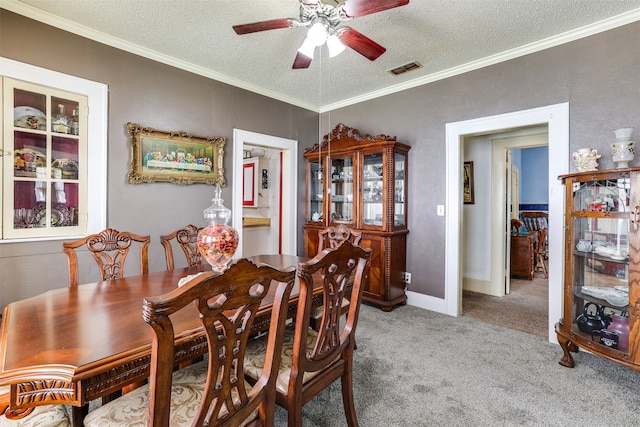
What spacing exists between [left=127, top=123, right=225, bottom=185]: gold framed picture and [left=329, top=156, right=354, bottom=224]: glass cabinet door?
1.38 metres

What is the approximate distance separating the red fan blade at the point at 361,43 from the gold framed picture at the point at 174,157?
6.11 feet

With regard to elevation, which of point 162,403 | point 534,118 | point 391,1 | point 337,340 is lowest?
point 337,340

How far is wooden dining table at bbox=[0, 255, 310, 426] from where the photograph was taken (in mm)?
892

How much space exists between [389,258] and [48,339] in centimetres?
289

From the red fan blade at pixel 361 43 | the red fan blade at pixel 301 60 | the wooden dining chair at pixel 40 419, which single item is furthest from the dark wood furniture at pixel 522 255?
the wooden dining chair at pixel 40 419

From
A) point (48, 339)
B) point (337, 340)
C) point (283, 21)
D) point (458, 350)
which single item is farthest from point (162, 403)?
point (458, 350)

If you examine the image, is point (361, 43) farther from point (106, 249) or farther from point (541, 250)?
point (541, 250)

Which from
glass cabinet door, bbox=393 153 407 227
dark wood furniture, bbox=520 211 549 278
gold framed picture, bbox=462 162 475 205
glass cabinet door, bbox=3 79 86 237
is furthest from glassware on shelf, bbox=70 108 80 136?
dark wood furniture, bbox=520 211 549 278

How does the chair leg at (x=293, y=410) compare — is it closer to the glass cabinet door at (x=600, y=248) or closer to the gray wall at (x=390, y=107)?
the glass cabinet door at (x=600, y=248)

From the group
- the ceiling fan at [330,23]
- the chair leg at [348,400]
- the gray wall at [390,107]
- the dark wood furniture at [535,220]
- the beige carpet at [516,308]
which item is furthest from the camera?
the dark wood furniture at [535,220]

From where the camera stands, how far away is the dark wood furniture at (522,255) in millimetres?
4875

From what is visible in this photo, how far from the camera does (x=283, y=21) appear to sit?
1850 millimetres

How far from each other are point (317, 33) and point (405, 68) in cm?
170

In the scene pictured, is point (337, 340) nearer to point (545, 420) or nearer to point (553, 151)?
point (545, 420)
